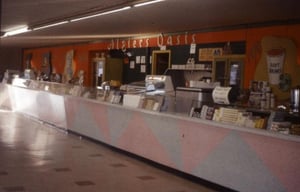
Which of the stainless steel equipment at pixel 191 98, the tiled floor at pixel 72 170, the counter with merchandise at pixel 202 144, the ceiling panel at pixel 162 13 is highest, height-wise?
the ceiling panel at pixel 162 13

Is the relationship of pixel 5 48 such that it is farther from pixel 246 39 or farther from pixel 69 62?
pixel 246 39

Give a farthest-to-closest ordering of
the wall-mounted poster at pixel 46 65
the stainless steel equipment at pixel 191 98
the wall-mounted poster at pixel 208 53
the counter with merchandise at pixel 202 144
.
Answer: the wall-mounted poster at pixel 46 65
the wall-mounted poster at pixel 208 53
the stainless steel equipment at pixel 191 98
the counter with merchandise at pixel 202 144

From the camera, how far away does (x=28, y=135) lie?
9.06 metres

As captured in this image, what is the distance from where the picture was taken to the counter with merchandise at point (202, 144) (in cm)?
452

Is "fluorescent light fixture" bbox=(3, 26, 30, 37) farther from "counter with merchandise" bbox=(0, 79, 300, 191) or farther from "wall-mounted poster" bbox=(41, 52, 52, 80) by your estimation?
"wall-mounted poster" bbox=(41, 52, 52, 80)

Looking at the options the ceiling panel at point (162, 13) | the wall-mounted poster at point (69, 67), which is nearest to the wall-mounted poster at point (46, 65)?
the wall-mounted poster at point (69, 67)

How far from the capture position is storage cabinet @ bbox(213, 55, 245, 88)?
933 cm

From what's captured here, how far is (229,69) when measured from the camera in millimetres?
9570

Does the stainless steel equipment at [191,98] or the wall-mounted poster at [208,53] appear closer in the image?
the stainless steel equipment at [191,98]

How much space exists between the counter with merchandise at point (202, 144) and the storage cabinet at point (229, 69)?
9.40 feet

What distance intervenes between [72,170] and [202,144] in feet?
Answer: 5.85

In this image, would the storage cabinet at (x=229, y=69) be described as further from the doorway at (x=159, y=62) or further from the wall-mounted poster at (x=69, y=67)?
the wall-mounted poster at (x=69, y=67)

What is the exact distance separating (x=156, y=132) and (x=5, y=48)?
17570 mm

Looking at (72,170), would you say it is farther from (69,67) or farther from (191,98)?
(69,67)
